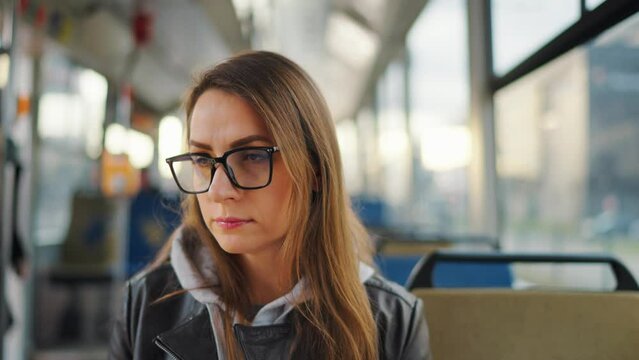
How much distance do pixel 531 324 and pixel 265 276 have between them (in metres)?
0.68

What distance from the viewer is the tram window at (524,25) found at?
2281 mm

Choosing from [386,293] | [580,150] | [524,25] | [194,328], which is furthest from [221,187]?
[524,25]

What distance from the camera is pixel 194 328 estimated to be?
3.67 ft

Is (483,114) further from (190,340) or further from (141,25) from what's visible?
(141,25)

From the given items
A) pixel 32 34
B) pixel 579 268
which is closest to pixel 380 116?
pixel 32 34

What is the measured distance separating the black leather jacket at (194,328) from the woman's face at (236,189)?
181mm

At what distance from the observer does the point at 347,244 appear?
1170 mm

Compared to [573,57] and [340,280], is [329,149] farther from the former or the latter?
[573,57]

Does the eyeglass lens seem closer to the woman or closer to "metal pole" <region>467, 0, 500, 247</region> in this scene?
the woman

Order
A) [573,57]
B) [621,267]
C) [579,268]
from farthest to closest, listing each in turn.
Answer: [579,268]
[573,57]
[621,267]

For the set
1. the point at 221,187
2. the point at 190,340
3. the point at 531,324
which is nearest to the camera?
the point at 221,187

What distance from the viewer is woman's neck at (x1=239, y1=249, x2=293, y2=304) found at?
114cm

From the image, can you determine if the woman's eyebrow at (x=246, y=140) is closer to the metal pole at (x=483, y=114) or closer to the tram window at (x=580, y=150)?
the tram window at (x=580, y=150)

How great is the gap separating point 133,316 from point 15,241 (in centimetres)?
218
